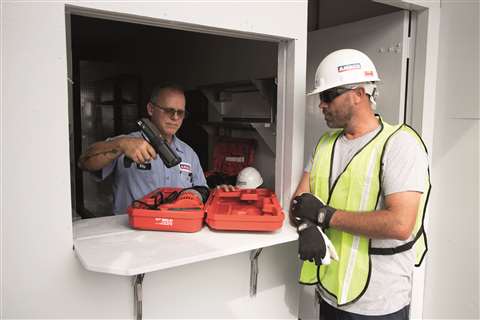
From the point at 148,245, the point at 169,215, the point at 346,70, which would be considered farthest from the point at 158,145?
the point at 346,70

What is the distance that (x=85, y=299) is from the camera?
123 centimetres

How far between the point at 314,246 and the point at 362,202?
24 centimetres

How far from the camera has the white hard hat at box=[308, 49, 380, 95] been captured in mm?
1337

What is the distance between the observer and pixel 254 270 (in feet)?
5.25

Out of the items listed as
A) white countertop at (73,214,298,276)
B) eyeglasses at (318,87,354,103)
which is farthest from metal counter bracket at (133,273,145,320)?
eyeglasses at (318,87,354,103)

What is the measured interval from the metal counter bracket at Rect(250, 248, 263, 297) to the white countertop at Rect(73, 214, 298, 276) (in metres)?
0.22

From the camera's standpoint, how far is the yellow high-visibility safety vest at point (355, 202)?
1.32 metres

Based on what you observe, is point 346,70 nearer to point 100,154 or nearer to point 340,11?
point 100,154
